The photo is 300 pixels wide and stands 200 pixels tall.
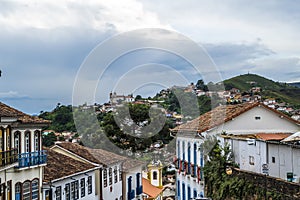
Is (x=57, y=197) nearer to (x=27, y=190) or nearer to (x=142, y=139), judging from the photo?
(x=27, y=190)

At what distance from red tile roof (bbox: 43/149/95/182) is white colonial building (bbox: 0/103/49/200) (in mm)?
1512

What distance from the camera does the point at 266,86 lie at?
351 feet

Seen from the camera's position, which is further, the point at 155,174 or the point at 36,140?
the point at 155,174

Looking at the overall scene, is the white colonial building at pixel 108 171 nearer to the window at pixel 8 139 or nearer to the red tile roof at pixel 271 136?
the window at pixel 8 139

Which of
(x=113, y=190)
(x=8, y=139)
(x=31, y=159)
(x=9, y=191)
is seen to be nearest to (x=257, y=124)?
(x=31, y=159)

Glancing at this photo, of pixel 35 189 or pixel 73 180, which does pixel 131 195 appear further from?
pixel 35 189

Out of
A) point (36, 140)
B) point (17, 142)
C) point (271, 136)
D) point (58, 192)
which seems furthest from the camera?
point (58, 192)

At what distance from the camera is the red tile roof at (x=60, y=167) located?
86.7 ft

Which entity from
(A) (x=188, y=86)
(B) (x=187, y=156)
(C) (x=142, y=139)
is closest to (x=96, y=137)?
(C) (x=142, y=139)

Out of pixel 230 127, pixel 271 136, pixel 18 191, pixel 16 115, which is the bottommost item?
pixel 18 191

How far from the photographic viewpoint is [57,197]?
26344 mm

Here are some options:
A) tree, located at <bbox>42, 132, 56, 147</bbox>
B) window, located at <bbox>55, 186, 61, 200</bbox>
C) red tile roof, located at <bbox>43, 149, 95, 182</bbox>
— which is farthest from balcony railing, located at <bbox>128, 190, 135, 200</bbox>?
window, located at <bbox>55, 186, 61, 200</bbox>

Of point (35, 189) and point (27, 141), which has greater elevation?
point (27, 141)

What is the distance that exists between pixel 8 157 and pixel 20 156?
5.82 ft
